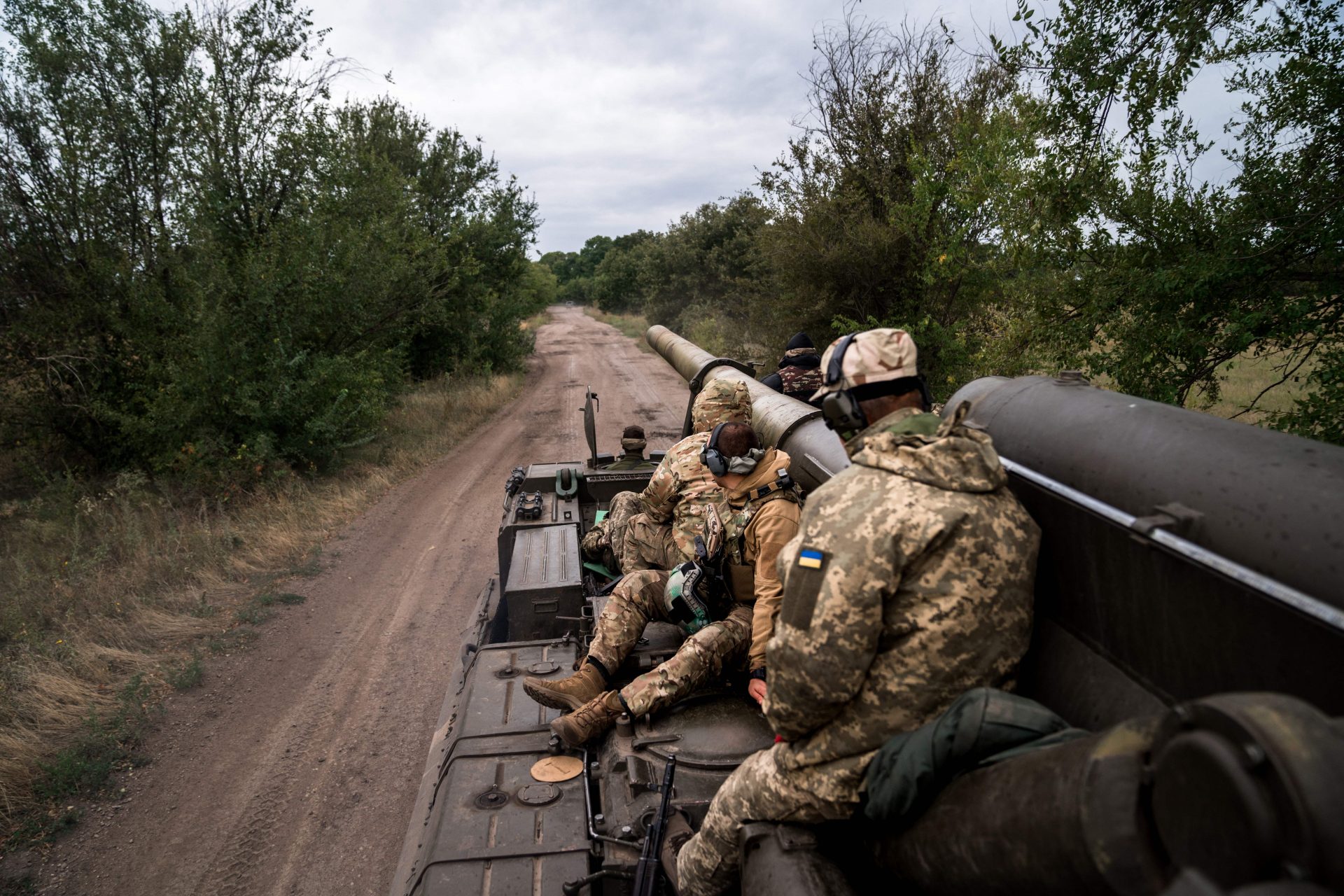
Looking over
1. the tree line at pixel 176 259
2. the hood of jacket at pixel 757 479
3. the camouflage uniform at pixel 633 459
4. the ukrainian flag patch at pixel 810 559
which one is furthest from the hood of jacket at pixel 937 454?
the tree line at pixel 176 259

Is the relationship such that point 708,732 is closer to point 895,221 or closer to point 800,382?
point 800,382

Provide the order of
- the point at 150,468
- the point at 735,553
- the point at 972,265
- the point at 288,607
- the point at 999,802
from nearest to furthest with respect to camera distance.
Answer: the point at 999,802 < the point at 735,553 < the point at 288,607 < the point at 972,265 < the point at 150,468

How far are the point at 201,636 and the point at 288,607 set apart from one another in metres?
0.89

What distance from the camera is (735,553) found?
4160mm

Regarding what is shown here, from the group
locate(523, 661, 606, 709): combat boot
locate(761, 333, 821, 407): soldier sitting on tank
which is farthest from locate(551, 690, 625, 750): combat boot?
locate(761, 333, 821, 407): soldier sitting on tank

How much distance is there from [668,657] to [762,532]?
3.04 ft

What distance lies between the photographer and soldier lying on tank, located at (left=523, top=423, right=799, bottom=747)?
12.4 feet

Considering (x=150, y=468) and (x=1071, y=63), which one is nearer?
(x=1071, y=63)

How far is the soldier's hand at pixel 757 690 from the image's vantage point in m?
3.60

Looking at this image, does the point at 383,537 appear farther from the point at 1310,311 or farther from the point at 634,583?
the point at 1310,311

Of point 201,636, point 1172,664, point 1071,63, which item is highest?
point 1071,63

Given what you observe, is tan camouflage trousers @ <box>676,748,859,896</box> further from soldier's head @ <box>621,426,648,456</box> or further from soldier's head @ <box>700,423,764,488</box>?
Result: soldier's head @ <box>621,426,648,456</box>

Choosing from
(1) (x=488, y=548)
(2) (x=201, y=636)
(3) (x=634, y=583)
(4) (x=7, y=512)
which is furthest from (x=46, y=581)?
(3) (x=634, y=583)

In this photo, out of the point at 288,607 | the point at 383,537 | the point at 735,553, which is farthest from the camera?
the point at 383,537
